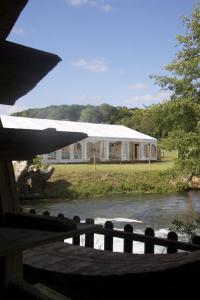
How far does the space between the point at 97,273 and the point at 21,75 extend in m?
1.80

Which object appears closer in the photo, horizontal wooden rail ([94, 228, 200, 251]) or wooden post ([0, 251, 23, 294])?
wooden post ([0, 251, 23, 294])

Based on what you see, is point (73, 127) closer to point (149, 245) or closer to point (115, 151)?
point (115, 151)

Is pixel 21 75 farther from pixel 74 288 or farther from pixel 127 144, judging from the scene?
pixel 127 144

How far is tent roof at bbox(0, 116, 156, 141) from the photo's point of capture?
1088 inches

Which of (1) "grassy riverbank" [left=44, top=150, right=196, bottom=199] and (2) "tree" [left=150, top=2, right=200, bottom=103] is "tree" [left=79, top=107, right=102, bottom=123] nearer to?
(1) "grassy riverbank" [left=44, top=150, right=196, bottom=199]

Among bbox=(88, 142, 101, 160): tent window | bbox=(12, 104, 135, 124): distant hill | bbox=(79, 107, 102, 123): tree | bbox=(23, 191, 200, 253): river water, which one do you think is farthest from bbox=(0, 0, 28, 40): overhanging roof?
bbox=(79, 107, 102, 123): tree

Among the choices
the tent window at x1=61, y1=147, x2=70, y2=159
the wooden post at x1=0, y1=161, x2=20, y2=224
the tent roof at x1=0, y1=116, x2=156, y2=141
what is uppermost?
the tent roof at x1=0, y1=116, x2=156, y2=141

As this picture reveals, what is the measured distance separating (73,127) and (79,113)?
195 ft

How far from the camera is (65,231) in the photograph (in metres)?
2.18

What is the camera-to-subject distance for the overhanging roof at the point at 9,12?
176 cm

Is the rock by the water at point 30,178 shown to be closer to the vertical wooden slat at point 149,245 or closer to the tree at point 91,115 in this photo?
the vertical wooden slat at point 149,245

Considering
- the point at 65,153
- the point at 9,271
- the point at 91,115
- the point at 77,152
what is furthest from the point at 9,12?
the point at 91,115

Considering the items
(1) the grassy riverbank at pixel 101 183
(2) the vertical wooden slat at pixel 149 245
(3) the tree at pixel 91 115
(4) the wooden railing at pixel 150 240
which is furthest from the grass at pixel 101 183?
(3) the tree at pixel 91 115

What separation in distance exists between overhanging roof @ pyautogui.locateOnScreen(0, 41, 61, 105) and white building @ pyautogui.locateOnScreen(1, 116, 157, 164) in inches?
980
